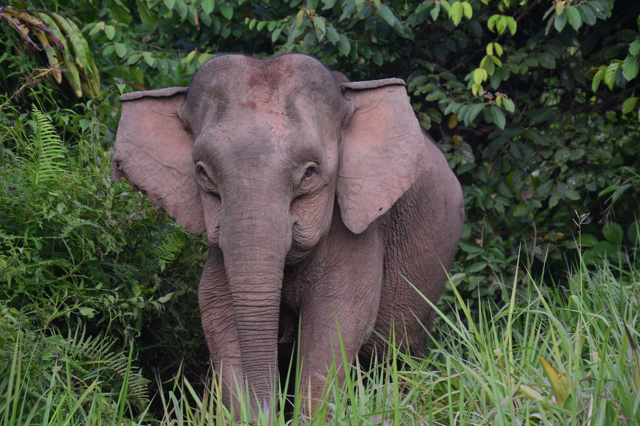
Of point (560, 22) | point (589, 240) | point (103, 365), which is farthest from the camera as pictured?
point (589, 240)

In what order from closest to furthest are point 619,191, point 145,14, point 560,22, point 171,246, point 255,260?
point 255,260, point 171,246, point 560,22, point 619,191, point 145,14

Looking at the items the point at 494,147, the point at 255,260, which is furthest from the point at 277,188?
the point at 494,147

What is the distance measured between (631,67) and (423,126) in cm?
146

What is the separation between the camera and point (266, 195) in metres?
3.12

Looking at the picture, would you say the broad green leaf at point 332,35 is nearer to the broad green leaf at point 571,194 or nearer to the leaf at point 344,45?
the leaf at point 344,45

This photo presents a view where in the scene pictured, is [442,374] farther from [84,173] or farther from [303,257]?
[84,173]

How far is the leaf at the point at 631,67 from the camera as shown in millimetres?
4734

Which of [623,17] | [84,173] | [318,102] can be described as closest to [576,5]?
[623,17]

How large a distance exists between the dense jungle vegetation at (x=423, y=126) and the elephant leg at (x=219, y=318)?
122mm

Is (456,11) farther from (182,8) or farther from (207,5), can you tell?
(182,8)

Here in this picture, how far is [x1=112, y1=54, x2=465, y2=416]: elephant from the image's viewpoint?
3141 millimetres

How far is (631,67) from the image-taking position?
478 cm

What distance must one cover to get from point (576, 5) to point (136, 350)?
3324 mm

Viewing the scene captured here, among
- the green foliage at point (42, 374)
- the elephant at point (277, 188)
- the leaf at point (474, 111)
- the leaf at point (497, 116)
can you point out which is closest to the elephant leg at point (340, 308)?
the elephant at point (277, 188)
